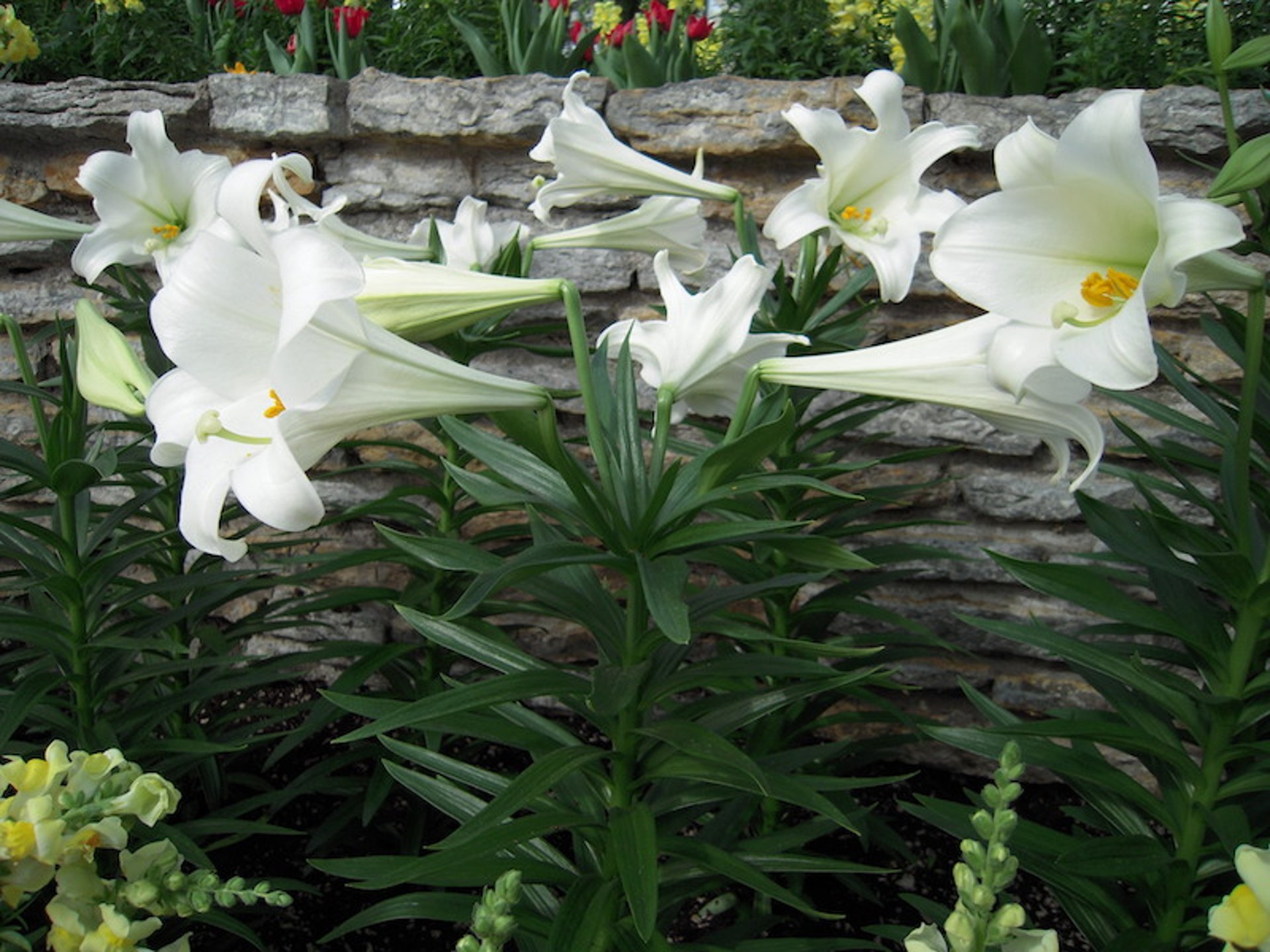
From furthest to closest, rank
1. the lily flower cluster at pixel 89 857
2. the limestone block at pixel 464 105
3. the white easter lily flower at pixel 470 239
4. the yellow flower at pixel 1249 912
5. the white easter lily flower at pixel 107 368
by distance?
the limestone block at pixel 464 105
the white easter lily flower at pixel 470 239
the white easter lily flower at pixel 107 368
the lily flower cluster at pixel 89 857
the yellow flower at pixel 1249 912

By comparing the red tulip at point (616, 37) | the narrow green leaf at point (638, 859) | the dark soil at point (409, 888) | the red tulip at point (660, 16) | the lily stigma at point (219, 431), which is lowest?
the dark soil at point (409, 888)

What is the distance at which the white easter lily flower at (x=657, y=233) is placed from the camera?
4.17ft

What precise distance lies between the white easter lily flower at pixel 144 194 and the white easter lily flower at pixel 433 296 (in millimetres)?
650

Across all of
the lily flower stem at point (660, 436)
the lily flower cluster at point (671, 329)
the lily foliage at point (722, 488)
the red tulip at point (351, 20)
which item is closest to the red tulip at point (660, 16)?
the red tulip at point (351, 20)

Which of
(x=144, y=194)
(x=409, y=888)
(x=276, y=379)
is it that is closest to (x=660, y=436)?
(x=276, y=379)

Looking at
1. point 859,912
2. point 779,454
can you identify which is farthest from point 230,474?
point 859,912

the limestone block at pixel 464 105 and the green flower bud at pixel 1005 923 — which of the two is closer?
the green flower bud at pixel 1005 923

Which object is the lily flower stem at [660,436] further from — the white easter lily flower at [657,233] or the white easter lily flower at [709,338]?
the white easter lily flower at [657,233]

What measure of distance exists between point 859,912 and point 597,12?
2017 millimetres

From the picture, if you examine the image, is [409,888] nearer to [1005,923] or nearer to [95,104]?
[1005,923]

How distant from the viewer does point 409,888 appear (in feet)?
5.25

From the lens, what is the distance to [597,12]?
2.54m

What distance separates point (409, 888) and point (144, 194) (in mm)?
1033

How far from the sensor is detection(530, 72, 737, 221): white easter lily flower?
→ 1260 millimetres
